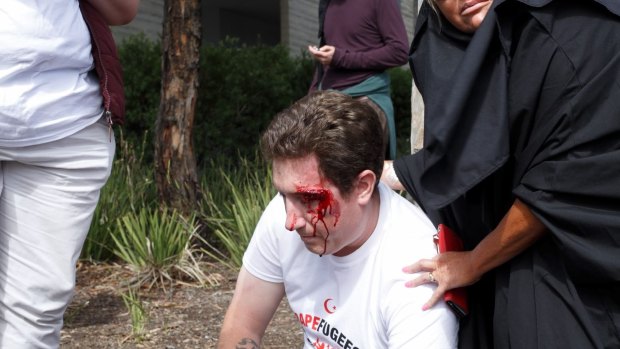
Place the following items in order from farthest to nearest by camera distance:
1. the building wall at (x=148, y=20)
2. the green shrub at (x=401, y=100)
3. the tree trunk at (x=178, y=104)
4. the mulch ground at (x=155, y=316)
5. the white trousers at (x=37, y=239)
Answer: the green shrub at (x=401, y=100) → the building wall at (x=148, y=20) → the tree trunk at (x=178, y=104) → the mulch ground at (x=155, y=316) → the white trousers at (x=37, y=239)

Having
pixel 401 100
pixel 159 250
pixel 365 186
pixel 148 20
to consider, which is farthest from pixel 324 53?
pixel 401 100

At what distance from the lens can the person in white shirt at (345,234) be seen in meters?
2.07

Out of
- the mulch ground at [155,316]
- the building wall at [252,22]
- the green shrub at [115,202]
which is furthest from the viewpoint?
the building wall at [252,22]

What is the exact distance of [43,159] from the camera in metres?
2.64

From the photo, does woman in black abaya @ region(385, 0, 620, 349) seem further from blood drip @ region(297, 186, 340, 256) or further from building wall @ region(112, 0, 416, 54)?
building wall @ region(112, 0, 416, 54)

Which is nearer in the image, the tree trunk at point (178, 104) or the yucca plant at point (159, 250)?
the yucca plant at point (159, 250)

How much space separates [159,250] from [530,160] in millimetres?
3266

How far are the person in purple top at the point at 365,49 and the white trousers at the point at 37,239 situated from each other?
2257 millimetres

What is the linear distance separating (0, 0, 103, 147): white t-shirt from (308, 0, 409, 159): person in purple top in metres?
2.15

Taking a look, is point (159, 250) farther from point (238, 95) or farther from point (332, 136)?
point (238, 95)

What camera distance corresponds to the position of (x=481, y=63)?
6.35ft

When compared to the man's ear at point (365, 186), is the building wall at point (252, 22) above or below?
below

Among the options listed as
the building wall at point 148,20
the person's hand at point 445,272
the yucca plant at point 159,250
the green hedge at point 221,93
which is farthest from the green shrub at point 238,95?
the person's hand at point 445,272

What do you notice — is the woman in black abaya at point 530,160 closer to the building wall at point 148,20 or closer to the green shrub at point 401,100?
the building wall at point 148,20
